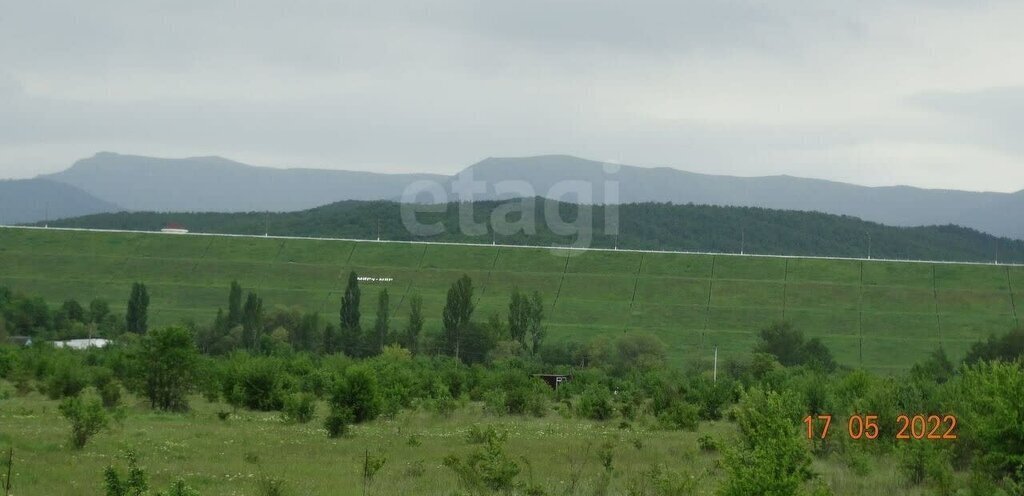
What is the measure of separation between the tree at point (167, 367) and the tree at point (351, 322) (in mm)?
38167

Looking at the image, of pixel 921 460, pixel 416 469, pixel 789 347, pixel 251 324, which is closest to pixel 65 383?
pixel 416 469

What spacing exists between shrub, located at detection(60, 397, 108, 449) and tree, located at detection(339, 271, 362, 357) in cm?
4903

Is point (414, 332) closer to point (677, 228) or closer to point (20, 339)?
point (20, 339)

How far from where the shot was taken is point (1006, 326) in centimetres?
8169

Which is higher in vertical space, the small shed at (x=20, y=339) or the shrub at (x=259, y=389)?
the shrub at (x=259, y=389)

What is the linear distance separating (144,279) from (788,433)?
280ft

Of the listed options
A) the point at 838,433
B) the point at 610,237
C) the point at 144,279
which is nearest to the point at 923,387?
the point at 838,433

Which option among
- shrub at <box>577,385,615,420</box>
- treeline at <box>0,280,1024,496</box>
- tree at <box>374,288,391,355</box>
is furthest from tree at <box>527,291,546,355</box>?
shrub at <box>577,385,615,420</box>

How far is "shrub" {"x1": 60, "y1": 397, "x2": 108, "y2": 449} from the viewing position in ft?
68.6

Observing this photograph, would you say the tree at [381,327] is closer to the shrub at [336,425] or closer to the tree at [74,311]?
the tree at [74,311]

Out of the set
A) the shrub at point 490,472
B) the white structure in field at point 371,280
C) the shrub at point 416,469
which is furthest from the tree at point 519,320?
the shrub at point 490,472

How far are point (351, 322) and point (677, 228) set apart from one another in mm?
83728

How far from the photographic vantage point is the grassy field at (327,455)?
17578 mm

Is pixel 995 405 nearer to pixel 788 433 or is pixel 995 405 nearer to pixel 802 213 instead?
pixel 788 433
